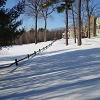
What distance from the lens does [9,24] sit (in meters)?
12.4

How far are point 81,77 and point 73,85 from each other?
1.09 metres

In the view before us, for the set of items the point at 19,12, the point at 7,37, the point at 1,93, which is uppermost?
the point at 19,12

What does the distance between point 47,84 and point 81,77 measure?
1384 millimetres

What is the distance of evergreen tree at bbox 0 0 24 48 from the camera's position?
1168 cm

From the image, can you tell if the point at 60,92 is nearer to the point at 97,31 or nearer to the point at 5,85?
the point at 5,85

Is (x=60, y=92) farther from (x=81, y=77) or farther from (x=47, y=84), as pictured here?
(x=81, y=77)

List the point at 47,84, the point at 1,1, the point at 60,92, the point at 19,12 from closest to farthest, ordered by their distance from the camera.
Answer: the point at 60,92 → the point at 47,84 → the point at 1,1 → the point at 19,12

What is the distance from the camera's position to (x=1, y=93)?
7273 mm

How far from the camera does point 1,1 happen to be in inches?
458

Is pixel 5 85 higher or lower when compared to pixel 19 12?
lower

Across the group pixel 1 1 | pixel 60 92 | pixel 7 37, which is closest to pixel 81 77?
pixel 60 92

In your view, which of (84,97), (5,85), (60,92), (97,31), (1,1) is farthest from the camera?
(97,31)

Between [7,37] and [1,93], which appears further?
[7,37]

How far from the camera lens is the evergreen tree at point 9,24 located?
11680 mm
